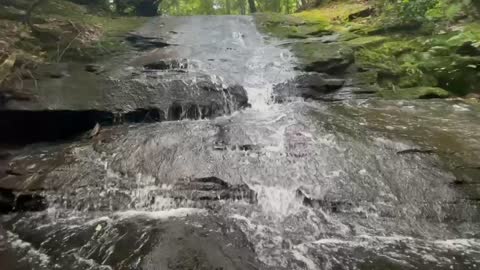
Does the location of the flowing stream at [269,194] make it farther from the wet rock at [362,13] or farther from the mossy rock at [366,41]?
the wet rock at [362,13]

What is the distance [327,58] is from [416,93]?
195cm

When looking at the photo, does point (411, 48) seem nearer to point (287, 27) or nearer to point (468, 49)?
point (468, 49)

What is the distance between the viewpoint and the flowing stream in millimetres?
3834

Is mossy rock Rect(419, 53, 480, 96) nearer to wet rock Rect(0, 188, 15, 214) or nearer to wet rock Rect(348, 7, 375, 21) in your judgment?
wet rock Rect(348, 7, 375, 21)

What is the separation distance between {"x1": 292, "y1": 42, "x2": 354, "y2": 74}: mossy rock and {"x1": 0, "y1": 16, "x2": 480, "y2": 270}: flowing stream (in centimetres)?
161

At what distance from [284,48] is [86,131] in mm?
5310

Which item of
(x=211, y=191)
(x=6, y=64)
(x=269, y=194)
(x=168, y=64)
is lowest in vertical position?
(x=269, y=194)

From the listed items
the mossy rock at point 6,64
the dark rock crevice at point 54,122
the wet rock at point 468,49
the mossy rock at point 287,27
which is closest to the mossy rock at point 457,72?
the wet rock at point 468,49

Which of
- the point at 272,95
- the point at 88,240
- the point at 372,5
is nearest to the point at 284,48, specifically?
the point at 272,95


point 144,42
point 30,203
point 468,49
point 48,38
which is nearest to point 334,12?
point 468,49

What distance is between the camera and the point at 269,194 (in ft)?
15.9

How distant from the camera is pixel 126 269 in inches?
142

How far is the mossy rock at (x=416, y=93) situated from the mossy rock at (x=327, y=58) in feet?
3.65

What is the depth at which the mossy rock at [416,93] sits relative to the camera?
762cm
